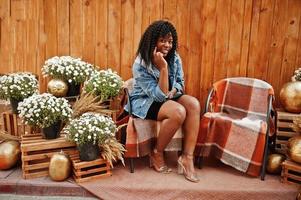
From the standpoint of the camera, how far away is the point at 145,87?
273 cm

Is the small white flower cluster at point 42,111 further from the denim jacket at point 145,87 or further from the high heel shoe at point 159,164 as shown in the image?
the high heel shoe at point 159,164

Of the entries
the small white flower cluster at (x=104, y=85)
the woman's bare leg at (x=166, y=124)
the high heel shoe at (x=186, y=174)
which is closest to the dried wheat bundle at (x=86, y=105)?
the small white flower cluster at (x=104, y=85)

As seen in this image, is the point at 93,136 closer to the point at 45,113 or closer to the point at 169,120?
the point at 45,113

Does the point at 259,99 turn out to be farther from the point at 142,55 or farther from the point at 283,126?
the point at 142,55

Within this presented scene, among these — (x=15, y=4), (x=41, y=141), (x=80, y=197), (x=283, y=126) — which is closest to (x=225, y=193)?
(x=283, y=126)

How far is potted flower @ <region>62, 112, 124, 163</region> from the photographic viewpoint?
2.46 m

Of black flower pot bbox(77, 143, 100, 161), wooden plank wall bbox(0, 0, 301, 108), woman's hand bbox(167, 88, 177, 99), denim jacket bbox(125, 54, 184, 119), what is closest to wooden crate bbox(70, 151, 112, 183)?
black flower pot bbox(77, 143, 100, 161)

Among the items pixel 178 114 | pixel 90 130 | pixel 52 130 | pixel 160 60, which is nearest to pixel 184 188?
pixel 178 114

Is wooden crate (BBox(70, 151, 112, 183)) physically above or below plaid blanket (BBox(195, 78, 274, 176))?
below

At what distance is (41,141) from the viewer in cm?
258

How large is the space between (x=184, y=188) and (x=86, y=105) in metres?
1.08

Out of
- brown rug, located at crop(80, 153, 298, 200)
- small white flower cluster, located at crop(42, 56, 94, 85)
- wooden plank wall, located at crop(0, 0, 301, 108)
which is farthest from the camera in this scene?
wooden plank wall, located at crop(0, 0, 301, 108)

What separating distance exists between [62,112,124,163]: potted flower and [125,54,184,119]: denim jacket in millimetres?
294

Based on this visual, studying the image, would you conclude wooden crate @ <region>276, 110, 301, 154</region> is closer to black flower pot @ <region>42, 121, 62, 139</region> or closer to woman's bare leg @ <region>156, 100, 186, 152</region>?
woman's bare leg @ <region>156, 100, 186, 152</region>
